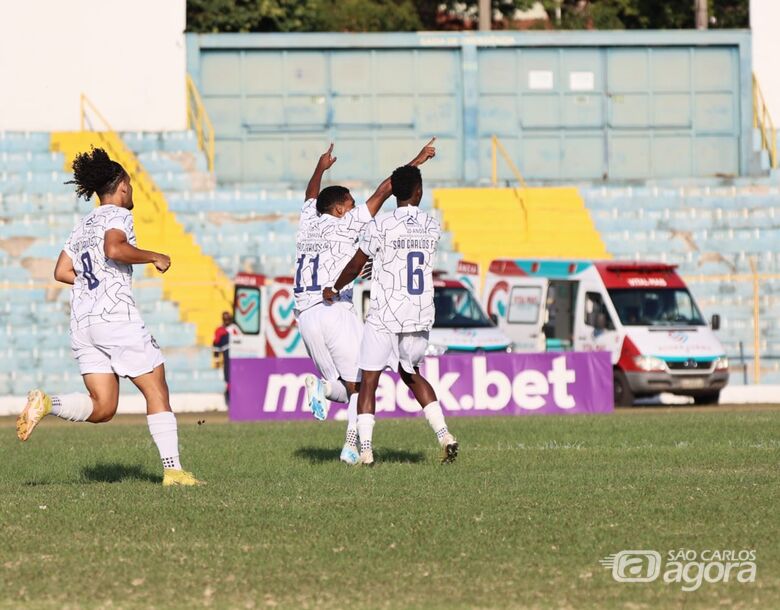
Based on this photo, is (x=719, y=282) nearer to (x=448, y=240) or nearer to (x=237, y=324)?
(x=448, y=240)

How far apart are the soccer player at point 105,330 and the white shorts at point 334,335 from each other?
2263 mm

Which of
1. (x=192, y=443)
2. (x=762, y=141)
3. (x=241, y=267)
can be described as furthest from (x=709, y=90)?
(x=192, y=443)

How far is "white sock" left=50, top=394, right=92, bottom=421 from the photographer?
10.8 metres

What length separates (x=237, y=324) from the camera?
2850 centimetres

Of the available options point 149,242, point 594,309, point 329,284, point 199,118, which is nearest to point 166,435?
point 329,284

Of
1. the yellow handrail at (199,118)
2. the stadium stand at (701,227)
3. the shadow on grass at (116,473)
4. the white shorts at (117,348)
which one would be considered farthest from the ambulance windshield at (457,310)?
the white shorts at (117,348)

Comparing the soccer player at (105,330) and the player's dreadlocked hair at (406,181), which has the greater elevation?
the player's dreadlocked hair at (406,181)

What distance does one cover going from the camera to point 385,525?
8797 millimetres

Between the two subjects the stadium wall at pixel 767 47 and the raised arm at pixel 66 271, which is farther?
the stadium wall at pixel 767 47

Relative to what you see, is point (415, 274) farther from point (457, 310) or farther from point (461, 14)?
point (461, 14)

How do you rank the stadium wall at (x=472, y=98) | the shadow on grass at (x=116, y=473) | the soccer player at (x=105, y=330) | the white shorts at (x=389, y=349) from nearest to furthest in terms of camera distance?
the soccer player at (x=105, y=330)
the shadow on grass at (x=116, y=473)
the white shorts at (x=389, y=349)
the stadium wall at (x=472, y=98)

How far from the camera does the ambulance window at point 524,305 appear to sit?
27422 millimetres

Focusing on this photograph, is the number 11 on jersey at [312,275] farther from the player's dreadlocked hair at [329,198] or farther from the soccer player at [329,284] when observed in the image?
the player's dreadlocked hair at [329,198]

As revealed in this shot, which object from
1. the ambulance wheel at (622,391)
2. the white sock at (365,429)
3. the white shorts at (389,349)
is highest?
the white shorts at (389,349)
